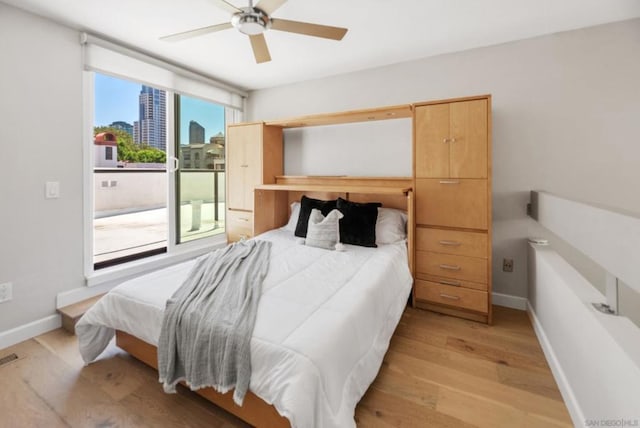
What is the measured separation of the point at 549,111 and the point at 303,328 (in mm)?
2653

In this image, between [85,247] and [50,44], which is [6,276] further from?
[50,44]

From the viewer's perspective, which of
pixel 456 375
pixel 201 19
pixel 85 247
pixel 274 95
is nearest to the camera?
pixel 456 375

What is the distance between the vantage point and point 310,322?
4.30 feet

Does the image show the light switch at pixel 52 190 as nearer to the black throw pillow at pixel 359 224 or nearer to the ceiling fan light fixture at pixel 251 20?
the ceiling fan light fixture at pixel 251 20

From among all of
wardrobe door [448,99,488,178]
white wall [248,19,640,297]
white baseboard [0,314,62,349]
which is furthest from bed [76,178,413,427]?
white wall [248,19,640,297]

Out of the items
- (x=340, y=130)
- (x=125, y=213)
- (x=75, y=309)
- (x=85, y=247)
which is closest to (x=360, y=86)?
(x=340, y=130)

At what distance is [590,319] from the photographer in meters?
1.27

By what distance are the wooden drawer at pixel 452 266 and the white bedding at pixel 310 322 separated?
245mm

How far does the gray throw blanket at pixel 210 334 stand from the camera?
1.24 m

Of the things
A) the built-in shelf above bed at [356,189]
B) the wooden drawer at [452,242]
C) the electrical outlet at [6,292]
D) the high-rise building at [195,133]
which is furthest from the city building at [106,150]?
the wooden drawer at [452,242]

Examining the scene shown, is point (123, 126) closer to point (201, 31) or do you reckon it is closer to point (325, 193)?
point (201, 31)

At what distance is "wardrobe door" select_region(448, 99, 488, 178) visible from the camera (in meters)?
2.27

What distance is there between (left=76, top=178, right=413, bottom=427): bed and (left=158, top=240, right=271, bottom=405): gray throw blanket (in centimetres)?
6

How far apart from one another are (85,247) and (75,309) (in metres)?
0.50
